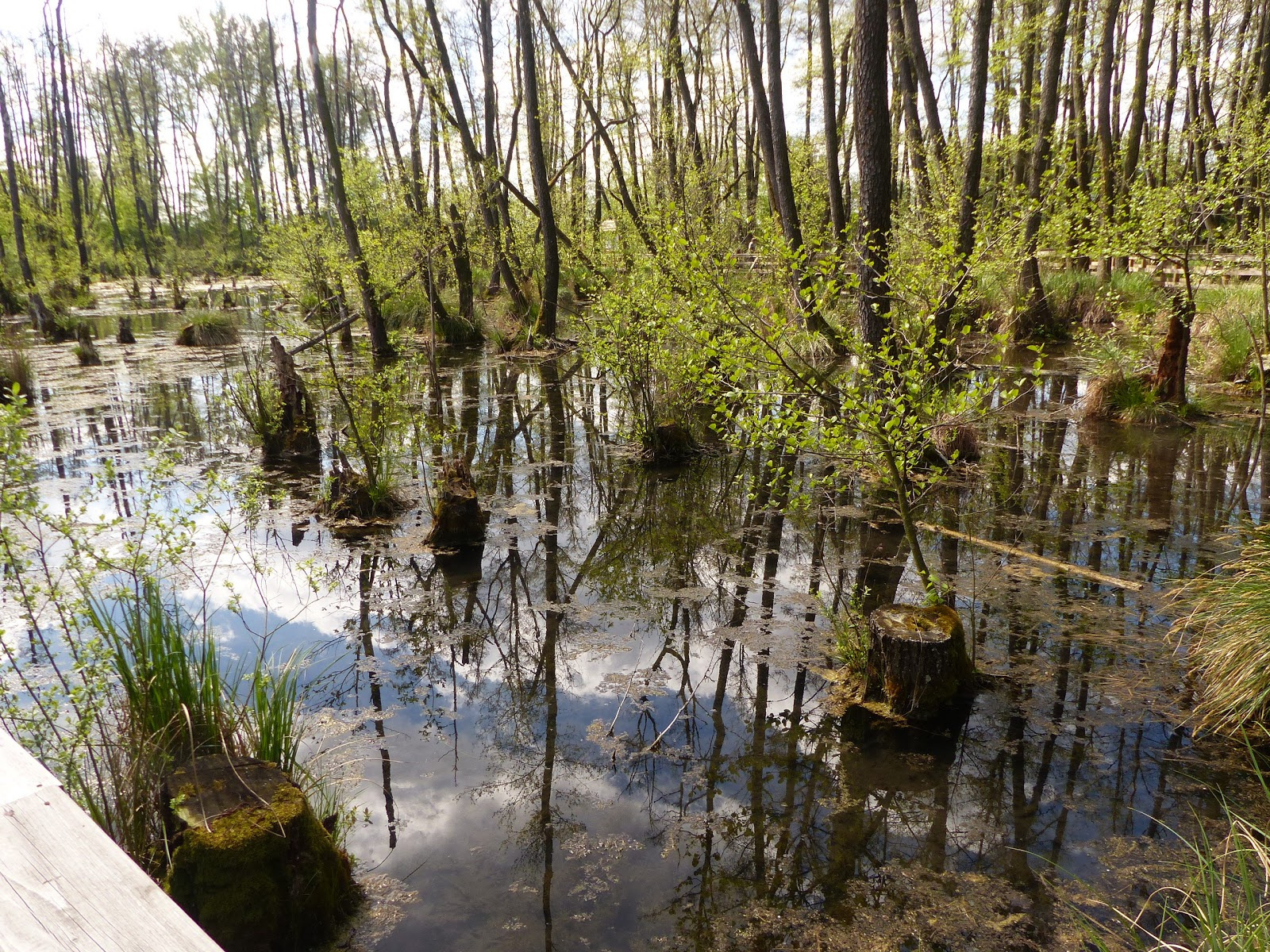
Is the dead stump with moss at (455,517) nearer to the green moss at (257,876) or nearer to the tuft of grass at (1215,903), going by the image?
the green moss at (257,876)

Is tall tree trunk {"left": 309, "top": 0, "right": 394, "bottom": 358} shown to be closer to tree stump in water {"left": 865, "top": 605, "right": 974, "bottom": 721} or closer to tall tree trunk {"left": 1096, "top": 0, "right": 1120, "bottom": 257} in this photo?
tree stump in water {"left": 865, "top": 605, "right": 974, "bottom": 721}

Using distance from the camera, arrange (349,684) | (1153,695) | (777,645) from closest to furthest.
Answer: (1153,695), (349,684), (777,645)

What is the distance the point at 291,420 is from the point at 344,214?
7101 mm

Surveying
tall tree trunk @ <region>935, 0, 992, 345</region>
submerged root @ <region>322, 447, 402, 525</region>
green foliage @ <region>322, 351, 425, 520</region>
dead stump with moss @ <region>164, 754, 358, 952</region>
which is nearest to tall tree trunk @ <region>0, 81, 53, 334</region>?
green foliage @ <region>322, 351, 425, 520</region>

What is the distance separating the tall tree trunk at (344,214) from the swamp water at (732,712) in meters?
7.62

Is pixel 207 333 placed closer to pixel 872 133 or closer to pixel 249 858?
pixel 872 133

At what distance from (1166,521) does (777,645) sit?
3.94 metres

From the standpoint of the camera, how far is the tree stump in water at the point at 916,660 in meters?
3.85

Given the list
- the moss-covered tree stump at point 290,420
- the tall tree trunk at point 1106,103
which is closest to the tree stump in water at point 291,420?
the moss-covered tree stump at point 290,420

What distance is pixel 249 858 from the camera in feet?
8.13

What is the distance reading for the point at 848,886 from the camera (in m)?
2.93

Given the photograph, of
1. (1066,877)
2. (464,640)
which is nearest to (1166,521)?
(1066,877)

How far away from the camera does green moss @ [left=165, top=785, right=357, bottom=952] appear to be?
2.46 m

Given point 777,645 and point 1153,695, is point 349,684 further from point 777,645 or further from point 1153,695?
point 1153,695
